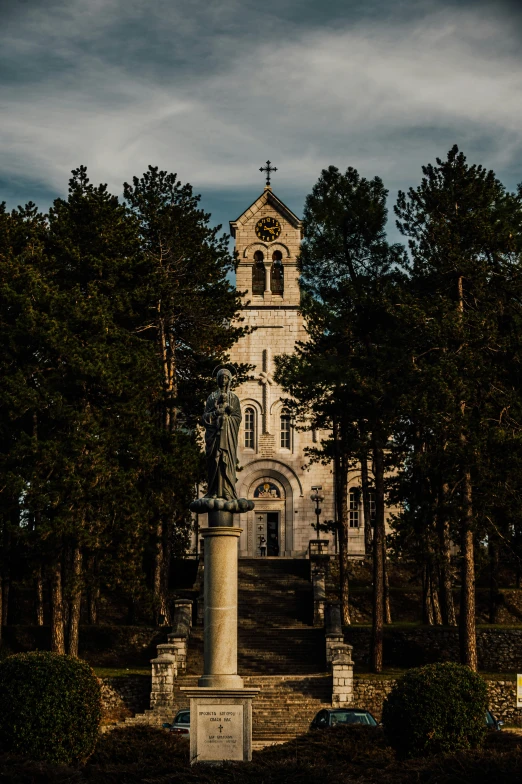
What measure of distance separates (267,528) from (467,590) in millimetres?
23434

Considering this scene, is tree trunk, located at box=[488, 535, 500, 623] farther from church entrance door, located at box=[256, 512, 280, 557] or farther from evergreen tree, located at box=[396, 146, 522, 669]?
church entrance door, located at box=[256, 512, 280, 557]

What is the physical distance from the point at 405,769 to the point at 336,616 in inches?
754

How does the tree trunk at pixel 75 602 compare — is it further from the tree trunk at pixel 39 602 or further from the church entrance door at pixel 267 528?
the church entrance door at pixel 267 528

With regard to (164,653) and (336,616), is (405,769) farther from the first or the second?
(336,616)

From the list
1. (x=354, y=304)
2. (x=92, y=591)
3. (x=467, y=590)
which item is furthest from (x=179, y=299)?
(x=467, y=590)

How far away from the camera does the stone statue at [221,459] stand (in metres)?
16.9

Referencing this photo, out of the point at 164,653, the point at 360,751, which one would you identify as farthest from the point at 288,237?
the point at 360,751

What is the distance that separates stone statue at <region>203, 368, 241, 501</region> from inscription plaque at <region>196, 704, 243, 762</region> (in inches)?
128

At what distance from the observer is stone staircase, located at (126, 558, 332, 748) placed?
27.7 metres

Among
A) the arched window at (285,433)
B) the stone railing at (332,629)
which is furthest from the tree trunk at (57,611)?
the arched window at (285,433)

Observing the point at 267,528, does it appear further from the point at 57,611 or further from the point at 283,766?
the point at 283,766

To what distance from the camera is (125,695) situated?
98.0 feet

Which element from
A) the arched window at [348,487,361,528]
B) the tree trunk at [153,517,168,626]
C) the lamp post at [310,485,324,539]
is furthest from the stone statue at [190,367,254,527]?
the arched window at [348,487,361,528]

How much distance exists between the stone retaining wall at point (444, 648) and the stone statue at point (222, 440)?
1789 cm
